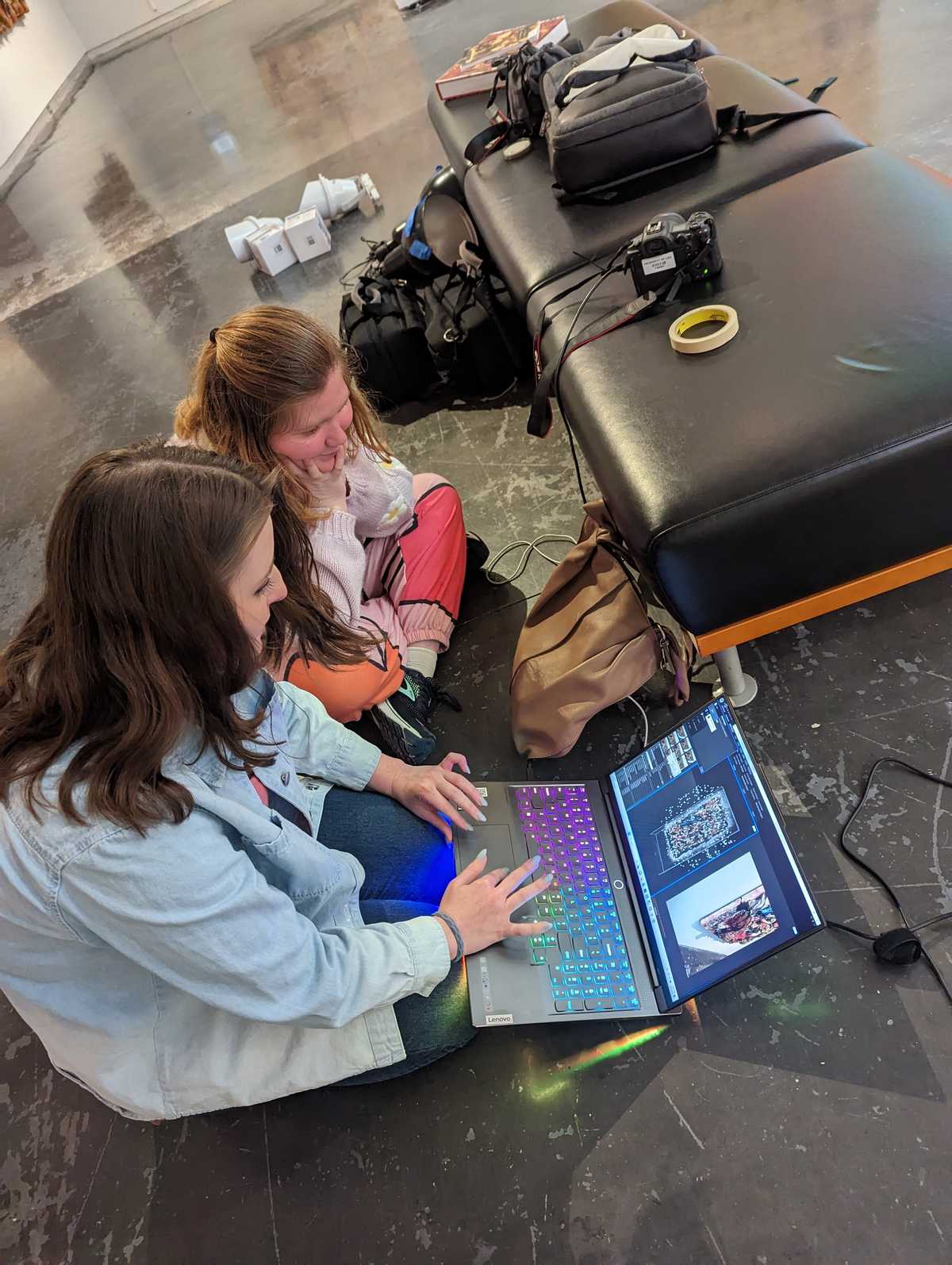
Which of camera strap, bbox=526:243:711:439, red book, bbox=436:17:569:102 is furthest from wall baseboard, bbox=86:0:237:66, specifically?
Answer: camera strap, bbox=526:243:711:439

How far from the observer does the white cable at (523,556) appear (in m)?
2.08

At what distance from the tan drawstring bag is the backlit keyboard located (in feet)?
0.63

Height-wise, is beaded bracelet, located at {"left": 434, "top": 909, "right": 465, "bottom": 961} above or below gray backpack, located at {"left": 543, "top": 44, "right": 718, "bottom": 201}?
below

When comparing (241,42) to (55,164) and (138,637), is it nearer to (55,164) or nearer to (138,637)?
(55,164)

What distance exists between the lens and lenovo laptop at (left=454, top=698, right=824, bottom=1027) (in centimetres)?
111

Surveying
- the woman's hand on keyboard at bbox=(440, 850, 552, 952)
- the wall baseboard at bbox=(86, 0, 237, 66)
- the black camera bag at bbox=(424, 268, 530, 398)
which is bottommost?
the woman's hand on keyboard at bbox=(440, 850, 552, 952)

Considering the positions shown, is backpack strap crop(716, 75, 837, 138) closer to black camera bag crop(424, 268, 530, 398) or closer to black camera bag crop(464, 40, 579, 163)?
black camera bag crop(464, 40, 579, 163)

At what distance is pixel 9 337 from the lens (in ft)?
14.4

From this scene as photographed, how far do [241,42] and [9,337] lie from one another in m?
4.71

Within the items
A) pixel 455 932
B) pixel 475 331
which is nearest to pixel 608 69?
pixel 475 331

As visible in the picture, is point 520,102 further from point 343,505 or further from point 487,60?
point 343,505

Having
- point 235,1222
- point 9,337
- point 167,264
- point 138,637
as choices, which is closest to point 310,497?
point 138,637

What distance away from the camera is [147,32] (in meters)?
8.59

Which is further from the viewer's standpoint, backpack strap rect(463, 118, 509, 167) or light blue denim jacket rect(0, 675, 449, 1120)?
backpack strap rect(463, 118, 509, 167)
